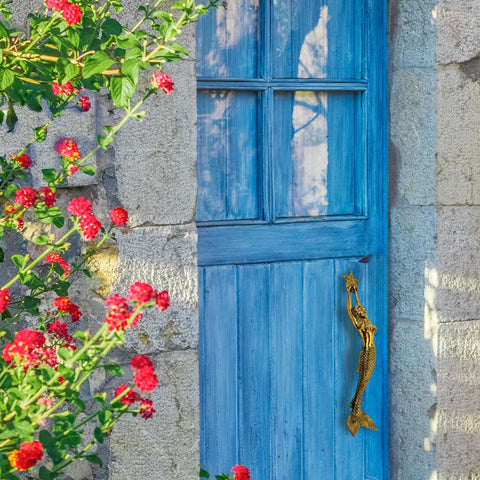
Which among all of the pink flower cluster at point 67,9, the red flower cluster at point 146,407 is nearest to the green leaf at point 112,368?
the red flower cluster at point 146,407

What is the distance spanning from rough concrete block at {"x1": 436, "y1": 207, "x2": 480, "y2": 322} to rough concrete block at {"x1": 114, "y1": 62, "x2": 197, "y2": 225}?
0.94m

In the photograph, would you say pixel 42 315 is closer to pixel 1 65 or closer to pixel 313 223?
pixel 1 65

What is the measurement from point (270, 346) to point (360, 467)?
584 millimetres

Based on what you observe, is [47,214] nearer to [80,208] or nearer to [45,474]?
[80,208]

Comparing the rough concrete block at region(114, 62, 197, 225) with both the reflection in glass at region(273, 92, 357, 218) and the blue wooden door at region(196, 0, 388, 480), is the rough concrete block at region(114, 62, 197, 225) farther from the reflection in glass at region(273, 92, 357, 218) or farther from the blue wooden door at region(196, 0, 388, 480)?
the reflection in glass at region(273, 92, 357, 218)

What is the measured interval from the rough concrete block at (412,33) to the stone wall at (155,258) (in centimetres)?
86

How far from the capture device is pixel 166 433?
2227 mm

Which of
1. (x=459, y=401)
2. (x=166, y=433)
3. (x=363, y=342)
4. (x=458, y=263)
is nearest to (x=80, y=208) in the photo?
(x=166, y=433)

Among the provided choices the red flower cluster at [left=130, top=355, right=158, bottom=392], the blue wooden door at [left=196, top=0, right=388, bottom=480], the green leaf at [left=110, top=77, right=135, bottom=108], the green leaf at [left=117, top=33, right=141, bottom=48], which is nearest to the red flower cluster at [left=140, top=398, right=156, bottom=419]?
the red flower cluster at [left=130, top=355, right=158, bottom=392]

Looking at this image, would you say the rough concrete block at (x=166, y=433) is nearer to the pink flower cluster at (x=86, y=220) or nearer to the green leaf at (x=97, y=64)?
the pink flower cluster at (x=86, y=220)

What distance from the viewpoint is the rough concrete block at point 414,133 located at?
267 centimetres

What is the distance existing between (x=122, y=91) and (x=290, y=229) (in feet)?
3.89

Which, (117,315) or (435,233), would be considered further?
(435,233)

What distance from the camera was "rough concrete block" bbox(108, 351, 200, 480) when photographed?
7.16ft
